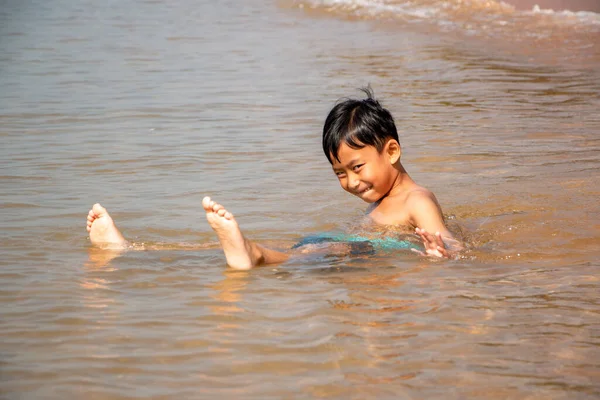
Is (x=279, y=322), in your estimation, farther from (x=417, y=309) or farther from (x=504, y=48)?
(x=504, y=48)

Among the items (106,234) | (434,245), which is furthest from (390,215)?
(106,234)

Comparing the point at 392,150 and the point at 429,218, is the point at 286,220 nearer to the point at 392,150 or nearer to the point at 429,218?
the point at 392,150

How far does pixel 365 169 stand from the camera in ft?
15.4

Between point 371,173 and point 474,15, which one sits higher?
point 474,15

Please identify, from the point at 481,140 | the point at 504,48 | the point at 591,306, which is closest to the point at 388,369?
the point at 591,306

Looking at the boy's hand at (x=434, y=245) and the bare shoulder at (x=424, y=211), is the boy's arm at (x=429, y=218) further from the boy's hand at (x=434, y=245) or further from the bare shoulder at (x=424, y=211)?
the boy's hand at (x=434, y=245)

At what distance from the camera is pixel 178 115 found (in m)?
8.28

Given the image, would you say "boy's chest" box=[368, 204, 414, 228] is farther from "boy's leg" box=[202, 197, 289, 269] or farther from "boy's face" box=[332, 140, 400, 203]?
"boy's leg" box=[202, 197, 289, 269]

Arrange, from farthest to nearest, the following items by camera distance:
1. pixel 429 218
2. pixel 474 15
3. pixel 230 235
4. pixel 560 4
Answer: pixel 474 15 → pixel 560 4 → pixel 429 218 → pixel 230 235

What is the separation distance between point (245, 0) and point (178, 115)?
35.6ft

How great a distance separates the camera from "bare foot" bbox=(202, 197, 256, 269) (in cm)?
398

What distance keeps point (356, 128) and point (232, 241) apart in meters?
1.02

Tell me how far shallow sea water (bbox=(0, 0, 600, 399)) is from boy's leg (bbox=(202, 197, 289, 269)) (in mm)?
101

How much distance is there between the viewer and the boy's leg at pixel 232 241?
399 cm
